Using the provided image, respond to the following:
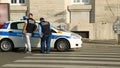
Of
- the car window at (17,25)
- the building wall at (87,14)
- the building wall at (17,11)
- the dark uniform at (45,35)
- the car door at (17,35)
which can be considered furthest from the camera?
the building wall at (17,11)

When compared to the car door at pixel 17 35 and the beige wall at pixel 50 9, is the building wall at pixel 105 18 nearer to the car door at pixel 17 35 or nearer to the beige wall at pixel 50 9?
the beige wall at pixel 50 9

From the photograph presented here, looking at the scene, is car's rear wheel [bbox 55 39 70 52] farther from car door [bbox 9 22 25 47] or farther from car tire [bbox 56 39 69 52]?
car door [bbox 9 22 25 47]

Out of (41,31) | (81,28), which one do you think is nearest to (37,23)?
(41,31)

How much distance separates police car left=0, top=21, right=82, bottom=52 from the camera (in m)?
19.0

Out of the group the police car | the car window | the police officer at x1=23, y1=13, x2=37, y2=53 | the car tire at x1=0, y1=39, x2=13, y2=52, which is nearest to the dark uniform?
the police officer at x1=23, y1=13, x2=37, y2=53

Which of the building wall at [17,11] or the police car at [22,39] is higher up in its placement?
the building wall at [17,11]

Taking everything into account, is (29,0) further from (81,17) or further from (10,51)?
(10,51)

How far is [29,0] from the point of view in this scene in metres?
27.0

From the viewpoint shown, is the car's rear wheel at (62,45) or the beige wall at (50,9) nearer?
the car's rear wheel at (62,45)

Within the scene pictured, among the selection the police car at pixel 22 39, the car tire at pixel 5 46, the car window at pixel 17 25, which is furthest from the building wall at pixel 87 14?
the car tire at pixel 5 46

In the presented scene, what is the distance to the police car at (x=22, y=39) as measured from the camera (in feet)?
62.2

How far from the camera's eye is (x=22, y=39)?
62.9 feet

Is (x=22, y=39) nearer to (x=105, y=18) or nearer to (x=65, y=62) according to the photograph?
(x=65, y=62)

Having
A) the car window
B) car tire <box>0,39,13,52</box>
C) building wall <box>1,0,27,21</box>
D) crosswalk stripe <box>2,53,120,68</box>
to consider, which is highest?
building wall <box>1,0,27,21</box>
